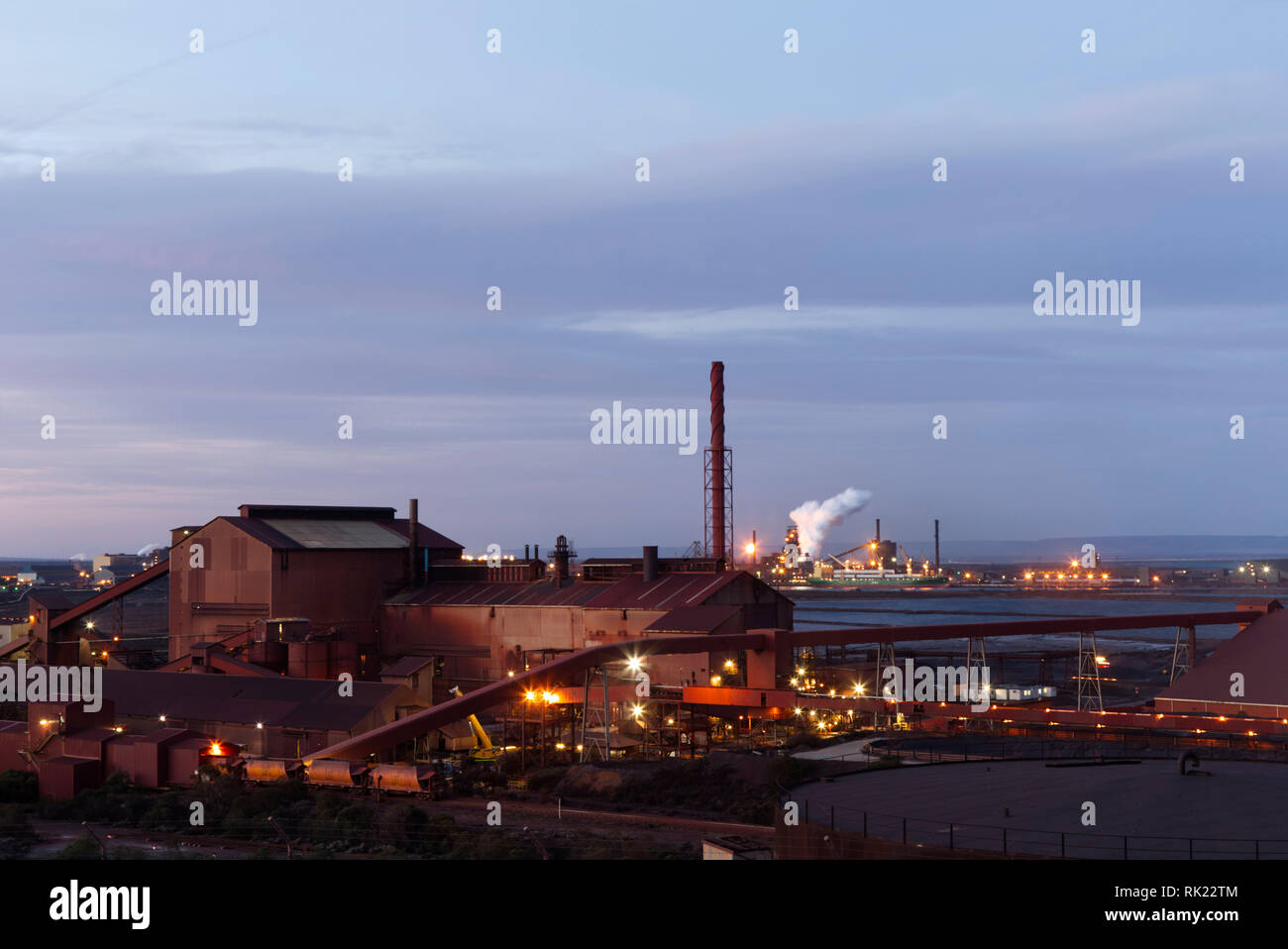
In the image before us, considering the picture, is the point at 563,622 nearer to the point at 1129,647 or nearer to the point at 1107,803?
the point at 1107,803

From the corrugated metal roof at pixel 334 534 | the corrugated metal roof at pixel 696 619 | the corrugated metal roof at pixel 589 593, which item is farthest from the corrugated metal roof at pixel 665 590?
the corrugated metal roof at pixel 334 534

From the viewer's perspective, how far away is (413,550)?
71.1m

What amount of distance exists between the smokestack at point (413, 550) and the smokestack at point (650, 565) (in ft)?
51.8

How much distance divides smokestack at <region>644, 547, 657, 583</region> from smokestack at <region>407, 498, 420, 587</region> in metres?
15.8

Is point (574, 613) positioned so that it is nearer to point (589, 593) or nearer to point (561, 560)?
point (589, 593)

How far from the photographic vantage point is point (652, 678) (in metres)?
52.4

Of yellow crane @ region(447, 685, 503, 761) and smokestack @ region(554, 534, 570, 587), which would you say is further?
smokestack @ region(554, 534, 570, 587)

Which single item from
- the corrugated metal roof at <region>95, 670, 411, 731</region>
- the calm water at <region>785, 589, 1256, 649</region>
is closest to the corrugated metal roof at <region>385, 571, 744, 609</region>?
the corrugated metal roof at <region>95, 670, 411, 731</region>

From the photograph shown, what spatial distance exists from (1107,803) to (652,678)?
33.7 meters

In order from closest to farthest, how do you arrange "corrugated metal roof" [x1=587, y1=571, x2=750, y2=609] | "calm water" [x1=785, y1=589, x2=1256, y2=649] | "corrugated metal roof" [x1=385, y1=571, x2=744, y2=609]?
"corrugated metal roof" [x1=587, y1=571, x2=750, y2=609] < "corrugated metal roof" [x1=385, y1=571, x2=744, y2=609] < "calm water" [x1=785, y1=589, x2=1256, y2=649]

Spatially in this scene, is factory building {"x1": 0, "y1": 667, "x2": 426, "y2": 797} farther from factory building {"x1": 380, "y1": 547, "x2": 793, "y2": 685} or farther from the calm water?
the calm water

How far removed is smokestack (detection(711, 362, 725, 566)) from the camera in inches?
2891

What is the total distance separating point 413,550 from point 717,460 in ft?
59.6
